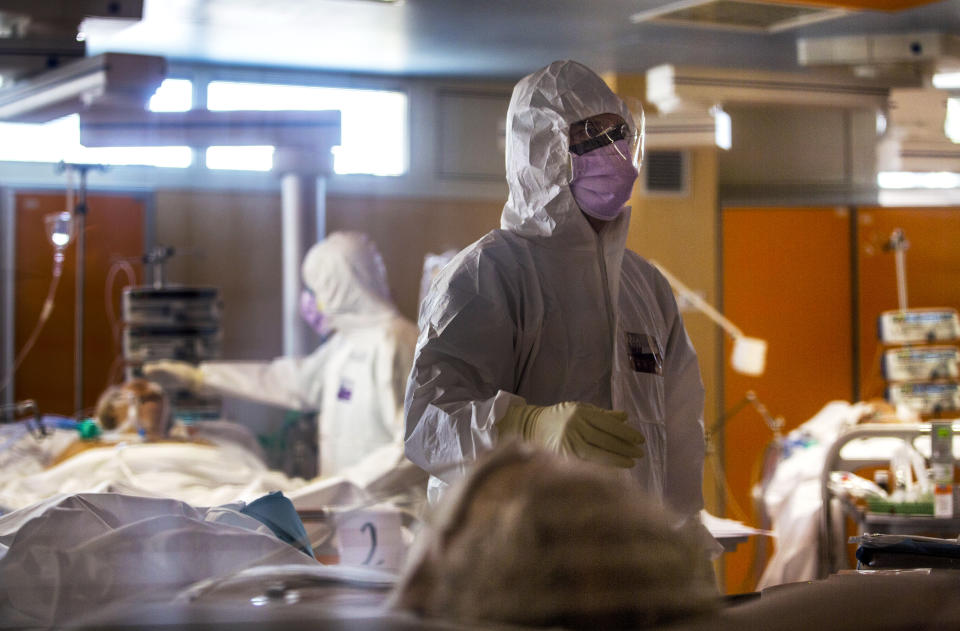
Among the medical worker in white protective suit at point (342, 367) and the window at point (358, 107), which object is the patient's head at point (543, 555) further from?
the window at point (358, 107)

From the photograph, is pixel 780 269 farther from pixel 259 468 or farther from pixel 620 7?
pixel 259 468

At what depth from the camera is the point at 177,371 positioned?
4598 millimetres

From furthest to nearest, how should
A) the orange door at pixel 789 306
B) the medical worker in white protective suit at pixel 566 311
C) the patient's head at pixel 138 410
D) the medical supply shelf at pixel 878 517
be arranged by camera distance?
the orange door at pixel 789 306 → the patient's head at pixel 138 410 → the medical supply shelf at pixel 878 517 → the medical worker in white protective suit at pixel 566 311

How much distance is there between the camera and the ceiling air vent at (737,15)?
4.28 metres

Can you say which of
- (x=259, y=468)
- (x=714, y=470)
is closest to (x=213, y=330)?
(x=259, y=468)

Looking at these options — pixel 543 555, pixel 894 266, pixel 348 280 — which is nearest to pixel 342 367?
pixel 348 280

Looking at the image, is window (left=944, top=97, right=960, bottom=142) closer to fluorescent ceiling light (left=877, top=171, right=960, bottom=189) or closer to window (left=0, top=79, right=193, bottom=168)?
fluorescent ceiling light (left=877, top=171, right=960, bottom=189)

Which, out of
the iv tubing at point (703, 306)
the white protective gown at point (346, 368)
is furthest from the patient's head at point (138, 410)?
the iv tubing at point (703, 306)

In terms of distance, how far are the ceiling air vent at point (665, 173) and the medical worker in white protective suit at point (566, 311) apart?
356 cm

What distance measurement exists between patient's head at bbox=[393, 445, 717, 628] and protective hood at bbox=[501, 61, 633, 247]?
49.0 inches

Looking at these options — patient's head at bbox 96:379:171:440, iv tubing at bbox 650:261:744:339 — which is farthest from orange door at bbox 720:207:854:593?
patient's head at bbox 96:379:171:440

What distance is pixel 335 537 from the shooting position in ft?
9.63

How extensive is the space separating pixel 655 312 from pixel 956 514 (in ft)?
5.12

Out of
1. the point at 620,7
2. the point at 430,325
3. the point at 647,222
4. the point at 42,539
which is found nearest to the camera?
the point at 42,539
